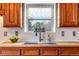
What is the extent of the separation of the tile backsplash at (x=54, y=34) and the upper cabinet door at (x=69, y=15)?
0.40 m

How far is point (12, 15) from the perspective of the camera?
432cm

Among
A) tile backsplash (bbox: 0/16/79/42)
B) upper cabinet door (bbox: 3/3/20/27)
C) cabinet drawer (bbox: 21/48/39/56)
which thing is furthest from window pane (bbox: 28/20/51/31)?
cabinet drawer (bbox: 21/48/39/56)

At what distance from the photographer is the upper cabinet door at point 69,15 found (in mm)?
4289

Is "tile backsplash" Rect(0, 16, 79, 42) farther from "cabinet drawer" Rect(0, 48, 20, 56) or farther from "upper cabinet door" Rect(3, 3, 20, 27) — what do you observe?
"cabinet drawer" Rect(0, 48, 20, 56)

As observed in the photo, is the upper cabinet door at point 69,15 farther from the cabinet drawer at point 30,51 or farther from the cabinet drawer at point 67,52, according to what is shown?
the cabinet drawer at point 30,51

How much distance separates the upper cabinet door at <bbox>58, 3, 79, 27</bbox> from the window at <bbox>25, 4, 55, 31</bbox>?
0.40 metres

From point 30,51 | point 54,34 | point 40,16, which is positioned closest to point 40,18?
point 40,16

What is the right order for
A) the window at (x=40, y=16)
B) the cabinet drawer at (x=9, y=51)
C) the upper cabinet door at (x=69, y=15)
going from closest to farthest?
the cabinet drawer at (x=9, y=51)
the upper cabinet door at (x=69, y=15)
the window at (x=40, y=16)

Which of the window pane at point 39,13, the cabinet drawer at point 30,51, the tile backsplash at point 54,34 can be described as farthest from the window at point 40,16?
the cabinet drawer at point 30,51

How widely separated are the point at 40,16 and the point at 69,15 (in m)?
0.76

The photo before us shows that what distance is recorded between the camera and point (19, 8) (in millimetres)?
4363

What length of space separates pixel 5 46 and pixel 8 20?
27.1 inches

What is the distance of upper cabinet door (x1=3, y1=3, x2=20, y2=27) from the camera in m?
4.30

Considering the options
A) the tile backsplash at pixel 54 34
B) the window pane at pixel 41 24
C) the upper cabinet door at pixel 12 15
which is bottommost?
the tile backsplash at pixel 54 34
